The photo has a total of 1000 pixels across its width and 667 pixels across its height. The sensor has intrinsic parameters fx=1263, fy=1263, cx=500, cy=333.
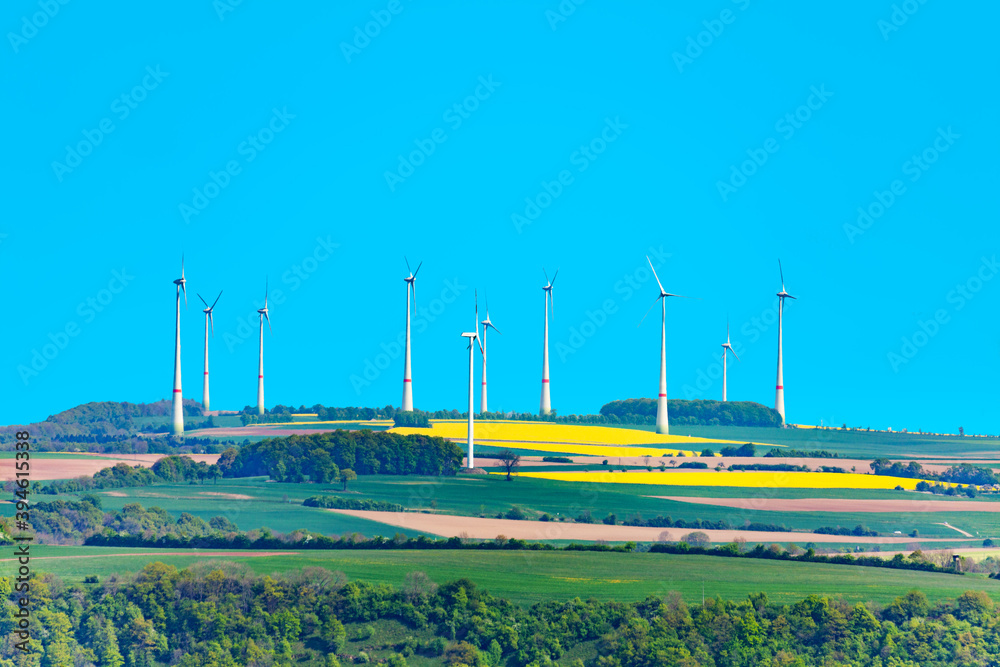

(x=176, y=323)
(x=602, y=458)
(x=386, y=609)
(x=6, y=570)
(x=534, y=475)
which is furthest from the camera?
(x=176, y=323)

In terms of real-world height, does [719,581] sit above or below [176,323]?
below

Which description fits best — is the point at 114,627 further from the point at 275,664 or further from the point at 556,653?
the point at 556,653

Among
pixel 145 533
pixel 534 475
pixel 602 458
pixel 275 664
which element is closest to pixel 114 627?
pixel 275 664

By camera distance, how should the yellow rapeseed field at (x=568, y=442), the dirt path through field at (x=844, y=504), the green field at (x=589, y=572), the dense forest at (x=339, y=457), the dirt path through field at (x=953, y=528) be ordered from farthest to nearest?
the yellow rapeseed field at (x=568, y=442) < the dense forest at (x=339, y=457) < the dirt path through field at (x=844, y=504) < the dirt path through field at (x=953, y=528) < the green field at (x=589, y=572)

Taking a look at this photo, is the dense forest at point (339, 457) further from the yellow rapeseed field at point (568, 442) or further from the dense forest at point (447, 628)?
the dense forest at point (447, 628)

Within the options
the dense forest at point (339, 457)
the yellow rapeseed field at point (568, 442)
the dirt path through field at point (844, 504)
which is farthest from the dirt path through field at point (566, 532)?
the yellow rapeseed field at point (568, 442)
